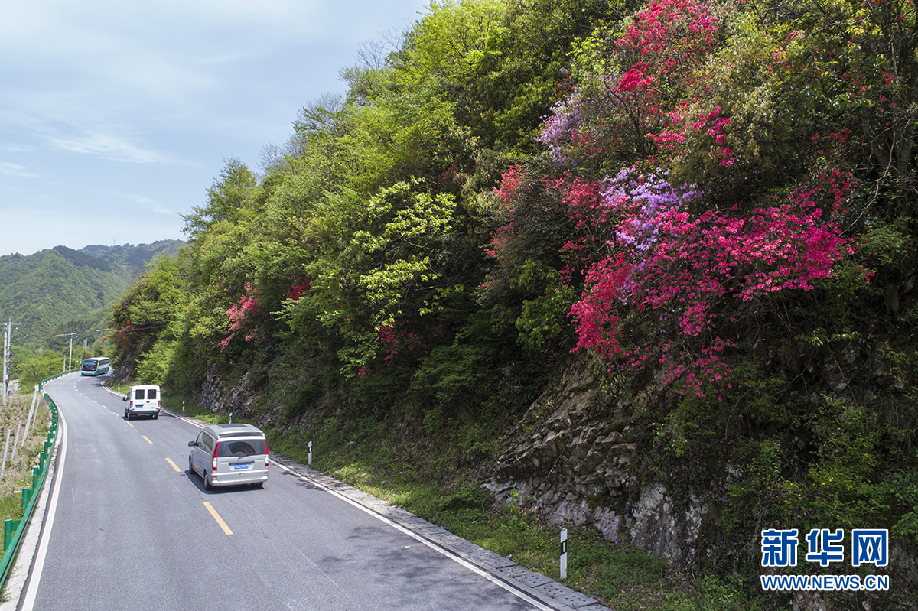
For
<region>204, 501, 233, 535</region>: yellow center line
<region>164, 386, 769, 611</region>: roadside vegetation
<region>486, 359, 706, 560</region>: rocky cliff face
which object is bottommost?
<region>204, 501, 233, 535</region>: yellow center line

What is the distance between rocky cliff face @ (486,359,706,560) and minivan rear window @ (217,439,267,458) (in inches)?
278

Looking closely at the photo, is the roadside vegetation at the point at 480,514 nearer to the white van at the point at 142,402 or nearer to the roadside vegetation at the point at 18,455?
the roadside vegetation at the point at 18,455

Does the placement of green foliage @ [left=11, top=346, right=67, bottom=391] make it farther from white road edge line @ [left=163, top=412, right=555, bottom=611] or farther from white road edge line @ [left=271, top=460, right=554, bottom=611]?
white road edge line @ [left=271, top=460, right=554, bottom=611]

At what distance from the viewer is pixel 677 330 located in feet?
27.6

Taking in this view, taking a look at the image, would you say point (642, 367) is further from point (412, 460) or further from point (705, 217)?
point (412, 460)

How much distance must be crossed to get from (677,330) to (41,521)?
1430 centimetres

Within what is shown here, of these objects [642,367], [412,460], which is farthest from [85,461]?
[642,367]

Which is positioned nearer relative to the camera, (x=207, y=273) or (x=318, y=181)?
(x=318, y=181)

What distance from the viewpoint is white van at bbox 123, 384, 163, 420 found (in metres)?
31.3

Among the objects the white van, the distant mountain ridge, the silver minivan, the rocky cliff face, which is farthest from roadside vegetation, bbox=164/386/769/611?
the distant mountain ridge

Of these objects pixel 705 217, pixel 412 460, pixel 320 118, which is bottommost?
pixel 412 460

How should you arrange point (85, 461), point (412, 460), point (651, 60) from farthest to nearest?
1. point (85, 461)
2. point (412, 460)
3. point (651, 60)

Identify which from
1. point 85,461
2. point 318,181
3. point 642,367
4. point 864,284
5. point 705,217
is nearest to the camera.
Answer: point 864,284

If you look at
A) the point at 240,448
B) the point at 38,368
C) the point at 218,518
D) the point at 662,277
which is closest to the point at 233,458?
the point at 240,448
